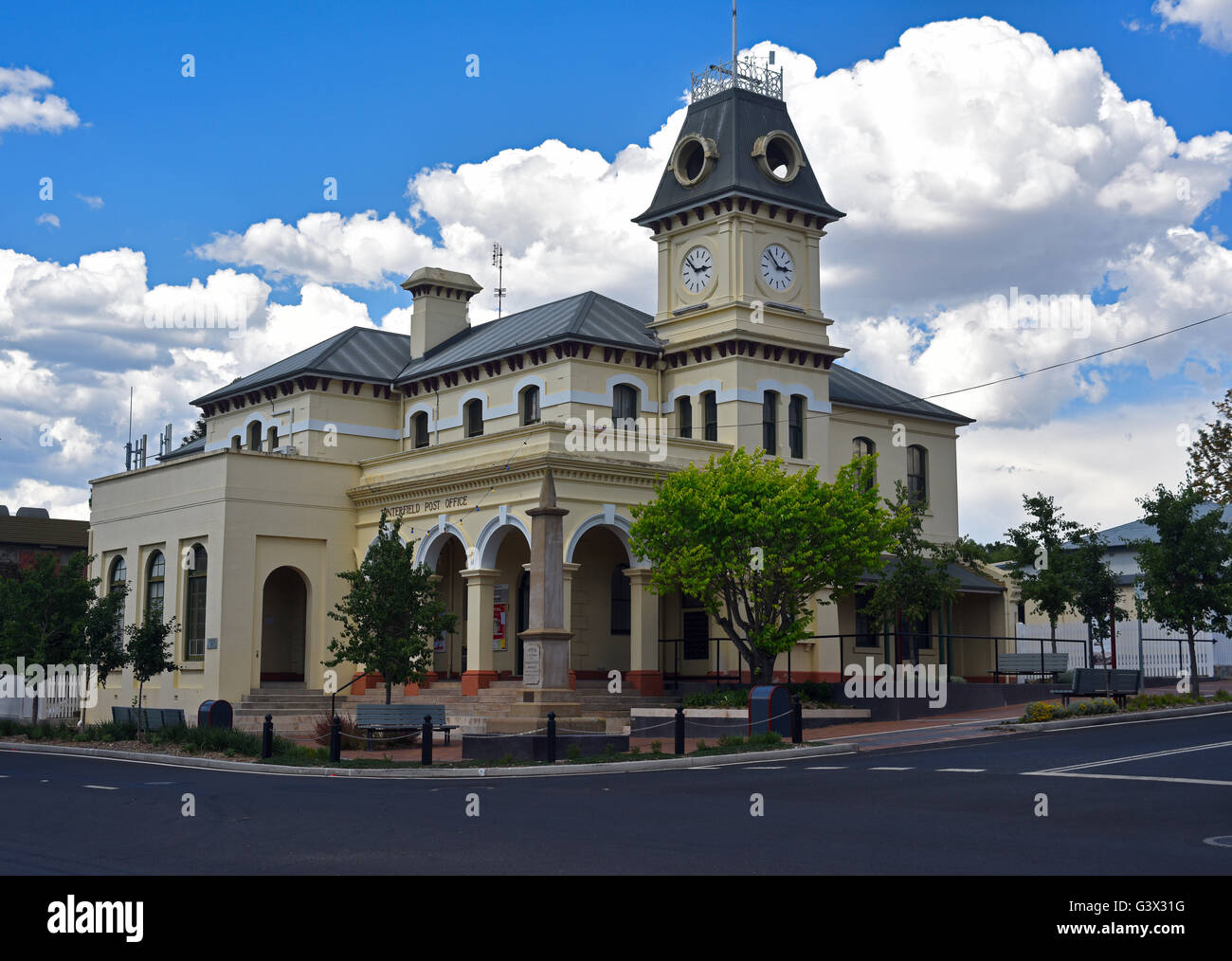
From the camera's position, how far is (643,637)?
113 feet

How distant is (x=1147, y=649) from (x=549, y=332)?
75.9 feet

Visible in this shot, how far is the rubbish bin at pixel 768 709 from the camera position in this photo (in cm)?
2683

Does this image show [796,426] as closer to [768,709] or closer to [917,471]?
[917,471]

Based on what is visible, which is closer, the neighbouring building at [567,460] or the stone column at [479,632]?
the stone column at [479,632]

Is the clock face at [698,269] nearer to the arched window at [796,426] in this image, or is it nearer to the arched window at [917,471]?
the arched window at [796,426]

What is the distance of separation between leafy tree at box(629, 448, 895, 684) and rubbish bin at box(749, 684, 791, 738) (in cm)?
337

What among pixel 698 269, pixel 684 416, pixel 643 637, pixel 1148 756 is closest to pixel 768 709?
pixel 1148 756

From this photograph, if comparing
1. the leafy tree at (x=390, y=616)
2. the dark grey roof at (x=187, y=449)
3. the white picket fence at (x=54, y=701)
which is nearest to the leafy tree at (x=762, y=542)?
the leafy tree at (x=390, y=616)

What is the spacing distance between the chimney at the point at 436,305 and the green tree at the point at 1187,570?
76.2 ft

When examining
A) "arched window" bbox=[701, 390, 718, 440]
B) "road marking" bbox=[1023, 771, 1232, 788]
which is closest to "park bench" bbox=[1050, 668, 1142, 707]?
"road marking" bbox=[1023, 771, 1232, 788]

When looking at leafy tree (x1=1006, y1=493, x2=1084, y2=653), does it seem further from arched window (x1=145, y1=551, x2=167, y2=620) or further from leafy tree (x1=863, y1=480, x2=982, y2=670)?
A: arched window (x1=145, y1=551, x2=167, y2=620)

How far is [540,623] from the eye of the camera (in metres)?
29.7

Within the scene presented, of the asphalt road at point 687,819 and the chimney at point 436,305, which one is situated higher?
the chimney at point 436,305

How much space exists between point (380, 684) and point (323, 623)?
2643mm
